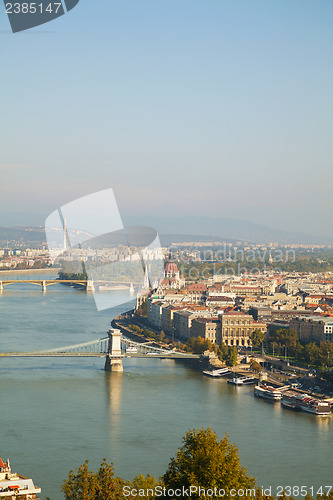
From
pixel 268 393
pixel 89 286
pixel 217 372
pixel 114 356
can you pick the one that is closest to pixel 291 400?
pixel 268 393

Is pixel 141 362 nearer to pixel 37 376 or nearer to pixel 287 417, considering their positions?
pixel 37 376

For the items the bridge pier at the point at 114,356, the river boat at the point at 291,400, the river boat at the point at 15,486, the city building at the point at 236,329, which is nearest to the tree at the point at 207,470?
the river boat at the point at 15,486

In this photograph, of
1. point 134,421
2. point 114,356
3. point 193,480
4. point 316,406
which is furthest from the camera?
point 114,356

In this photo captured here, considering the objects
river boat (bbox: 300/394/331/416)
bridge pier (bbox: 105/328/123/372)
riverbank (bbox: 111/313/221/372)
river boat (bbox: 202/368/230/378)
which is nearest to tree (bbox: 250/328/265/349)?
riverbank (bbox: 111/313/221/372)

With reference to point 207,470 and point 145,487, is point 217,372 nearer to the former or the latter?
point 145,487

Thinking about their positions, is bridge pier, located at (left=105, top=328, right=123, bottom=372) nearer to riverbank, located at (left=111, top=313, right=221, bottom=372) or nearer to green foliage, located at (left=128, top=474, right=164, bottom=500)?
riverbank, located at (left=111, top=313, right=221, bottom=372)

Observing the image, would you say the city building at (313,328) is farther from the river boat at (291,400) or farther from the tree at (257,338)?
the river boat at (291,400)
